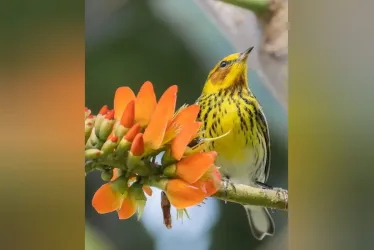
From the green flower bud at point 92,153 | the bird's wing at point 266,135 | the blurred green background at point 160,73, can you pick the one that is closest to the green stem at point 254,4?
the blurred green background at point 160,73

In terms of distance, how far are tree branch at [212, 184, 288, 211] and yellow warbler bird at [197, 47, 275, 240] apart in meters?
0.01

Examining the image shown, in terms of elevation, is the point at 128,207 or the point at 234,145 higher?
the point at 234,145

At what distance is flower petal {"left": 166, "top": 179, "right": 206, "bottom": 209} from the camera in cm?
106

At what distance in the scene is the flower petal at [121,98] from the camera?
1.07m

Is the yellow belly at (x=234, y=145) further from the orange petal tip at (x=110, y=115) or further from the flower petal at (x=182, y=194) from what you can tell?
the orange petal tip at (x=110, y=115)

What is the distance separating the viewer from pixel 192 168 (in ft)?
3.46

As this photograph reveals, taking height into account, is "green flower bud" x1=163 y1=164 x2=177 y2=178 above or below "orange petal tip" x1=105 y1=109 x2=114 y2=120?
below

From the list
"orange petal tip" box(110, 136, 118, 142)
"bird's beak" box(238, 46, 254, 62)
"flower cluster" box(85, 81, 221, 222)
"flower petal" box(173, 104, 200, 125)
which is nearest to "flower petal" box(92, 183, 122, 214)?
"flower cluster" box(85, 81, 221, 222)

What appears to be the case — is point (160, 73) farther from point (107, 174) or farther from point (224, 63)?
point (107, 174)

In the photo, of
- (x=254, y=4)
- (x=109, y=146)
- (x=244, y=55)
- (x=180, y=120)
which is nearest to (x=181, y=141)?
(x=180, y=120)

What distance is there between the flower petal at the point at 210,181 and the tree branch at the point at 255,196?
2 cm

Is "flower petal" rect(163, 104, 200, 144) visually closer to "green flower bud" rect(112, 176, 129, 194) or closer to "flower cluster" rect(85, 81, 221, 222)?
"flower cluster" rect(85, 81, 221, 222)

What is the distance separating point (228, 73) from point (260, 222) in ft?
1.21

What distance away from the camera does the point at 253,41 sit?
1151mm
